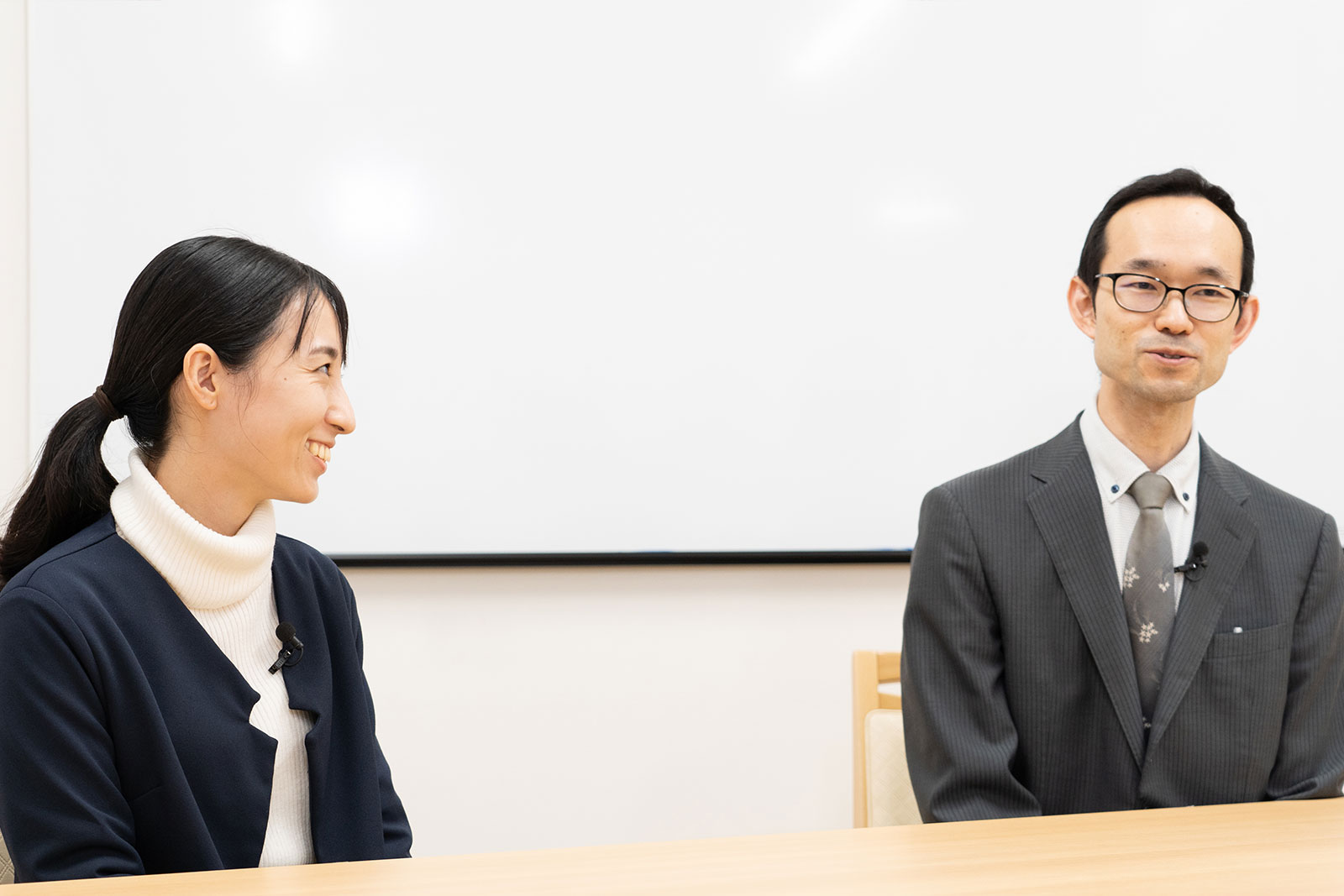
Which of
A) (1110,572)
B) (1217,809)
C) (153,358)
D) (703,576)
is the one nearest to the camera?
(1217,809)

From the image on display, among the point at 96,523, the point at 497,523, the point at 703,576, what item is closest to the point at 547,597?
the point at 497,523

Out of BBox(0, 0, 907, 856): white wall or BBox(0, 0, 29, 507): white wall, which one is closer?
BBox(0, 0, 29, 507): white wall

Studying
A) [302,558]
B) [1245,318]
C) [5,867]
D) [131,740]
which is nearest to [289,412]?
[302,558]

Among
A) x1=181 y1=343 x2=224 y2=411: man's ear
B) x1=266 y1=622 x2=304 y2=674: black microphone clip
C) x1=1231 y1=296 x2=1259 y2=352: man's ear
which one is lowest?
x1=266 y1=622 x2=304 y2=674: black microphone clip

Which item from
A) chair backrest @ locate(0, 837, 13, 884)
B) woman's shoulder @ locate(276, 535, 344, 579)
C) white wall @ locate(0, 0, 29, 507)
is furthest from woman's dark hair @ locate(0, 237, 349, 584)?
white wall @ locate(0, 0, 29, 507)

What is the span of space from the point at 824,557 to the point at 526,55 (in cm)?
134

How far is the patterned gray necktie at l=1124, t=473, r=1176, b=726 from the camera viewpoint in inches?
56.4

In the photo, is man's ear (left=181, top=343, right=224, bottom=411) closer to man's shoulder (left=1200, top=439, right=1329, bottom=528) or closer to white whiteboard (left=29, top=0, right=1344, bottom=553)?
white whiteboard (left=29, top=0, right=1344, bottom=553)

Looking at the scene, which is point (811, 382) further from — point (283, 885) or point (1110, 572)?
point (283, 885)

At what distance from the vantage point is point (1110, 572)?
1449mm

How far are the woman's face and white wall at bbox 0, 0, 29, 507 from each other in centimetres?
118

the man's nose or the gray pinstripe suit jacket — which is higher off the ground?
the man's nose

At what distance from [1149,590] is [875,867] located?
76 cm

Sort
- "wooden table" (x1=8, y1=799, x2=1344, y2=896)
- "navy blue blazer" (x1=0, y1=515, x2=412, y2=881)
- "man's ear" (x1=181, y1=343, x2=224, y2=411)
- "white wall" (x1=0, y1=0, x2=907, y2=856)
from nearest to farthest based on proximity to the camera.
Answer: "wooden table" (x1=8, y1=799, x2=1344, y2=896), "navy blue blazer" (x1=0, y1=515, x2=412, y2=881), "man's ear" (x1=181, y1=343, x2=224, y2=411), "white wall" (x1=0, y1=0, x2=907, y2=856)
